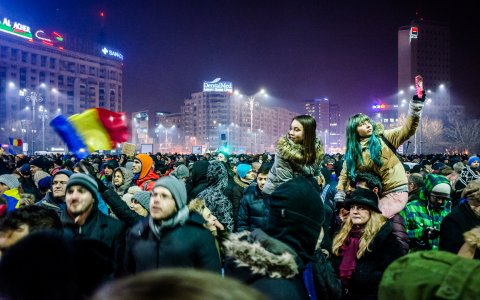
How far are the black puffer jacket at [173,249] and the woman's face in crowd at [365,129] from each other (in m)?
2.48

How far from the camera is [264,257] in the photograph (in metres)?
2.86

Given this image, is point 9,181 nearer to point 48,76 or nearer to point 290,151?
point 290,151

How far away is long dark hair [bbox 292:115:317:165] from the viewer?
5172 mm

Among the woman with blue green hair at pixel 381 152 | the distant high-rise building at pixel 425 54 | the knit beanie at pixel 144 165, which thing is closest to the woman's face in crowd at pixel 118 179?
the knit beanie at pixel 144 165

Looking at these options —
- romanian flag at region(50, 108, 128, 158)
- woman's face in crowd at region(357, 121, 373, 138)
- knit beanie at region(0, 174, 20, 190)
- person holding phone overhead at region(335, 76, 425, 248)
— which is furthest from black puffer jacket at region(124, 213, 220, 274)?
knit beanie at region(0, 174, 20, 190)

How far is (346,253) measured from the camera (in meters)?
4.55

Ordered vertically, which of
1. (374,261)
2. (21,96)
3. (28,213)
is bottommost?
(374,261)

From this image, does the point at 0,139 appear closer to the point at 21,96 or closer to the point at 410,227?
the point at 21,96

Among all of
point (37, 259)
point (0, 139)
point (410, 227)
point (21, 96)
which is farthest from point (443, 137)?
point (21, 96)

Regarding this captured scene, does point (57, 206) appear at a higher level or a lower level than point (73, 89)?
lower

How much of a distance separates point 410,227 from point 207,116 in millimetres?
156713

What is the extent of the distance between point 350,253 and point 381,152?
156 centimetres

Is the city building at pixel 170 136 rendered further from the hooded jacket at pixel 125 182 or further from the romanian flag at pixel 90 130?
the romanian flag at pixel 90 130

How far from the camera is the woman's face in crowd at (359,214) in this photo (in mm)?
4566
